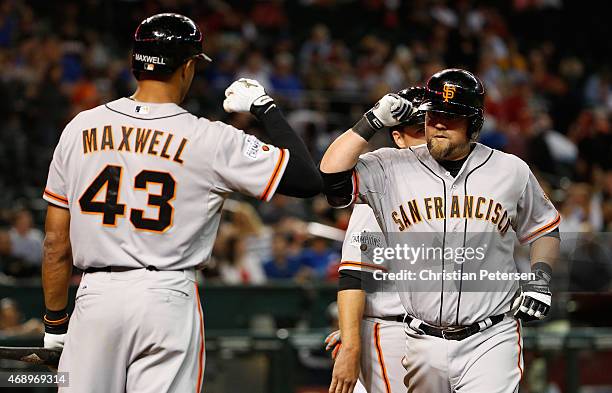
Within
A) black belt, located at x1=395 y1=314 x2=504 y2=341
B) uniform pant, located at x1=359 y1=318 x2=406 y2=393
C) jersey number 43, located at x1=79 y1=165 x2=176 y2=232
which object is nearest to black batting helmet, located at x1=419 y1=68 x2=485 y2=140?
black belt, located at x1=395 y1=314 x2=504 y2=341

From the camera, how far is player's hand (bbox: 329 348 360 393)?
170 inches

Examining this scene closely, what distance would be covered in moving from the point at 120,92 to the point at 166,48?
8.10 meters

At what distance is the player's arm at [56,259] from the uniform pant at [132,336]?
0.98 ft

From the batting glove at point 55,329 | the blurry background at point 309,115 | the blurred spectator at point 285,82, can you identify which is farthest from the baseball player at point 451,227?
the blurred spectator at point 285,82

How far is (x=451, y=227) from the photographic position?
427cm

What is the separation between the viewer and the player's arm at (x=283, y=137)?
367 centimetres

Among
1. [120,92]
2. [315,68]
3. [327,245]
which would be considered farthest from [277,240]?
[315,68]

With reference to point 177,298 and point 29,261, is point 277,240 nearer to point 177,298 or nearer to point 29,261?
point 29,261

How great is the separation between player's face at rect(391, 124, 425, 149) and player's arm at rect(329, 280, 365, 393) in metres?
0.81

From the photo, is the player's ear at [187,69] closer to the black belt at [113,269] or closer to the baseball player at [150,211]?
the baseball player at [150,211]

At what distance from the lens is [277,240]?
970 cm

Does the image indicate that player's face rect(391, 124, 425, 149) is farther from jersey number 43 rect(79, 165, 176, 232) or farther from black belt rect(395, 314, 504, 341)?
jersey number 43 rect(79, 165, 176, 232)

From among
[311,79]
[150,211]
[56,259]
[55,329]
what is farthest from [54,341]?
[311,79]

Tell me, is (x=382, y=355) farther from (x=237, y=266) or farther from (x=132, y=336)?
(x=237, y=266)
